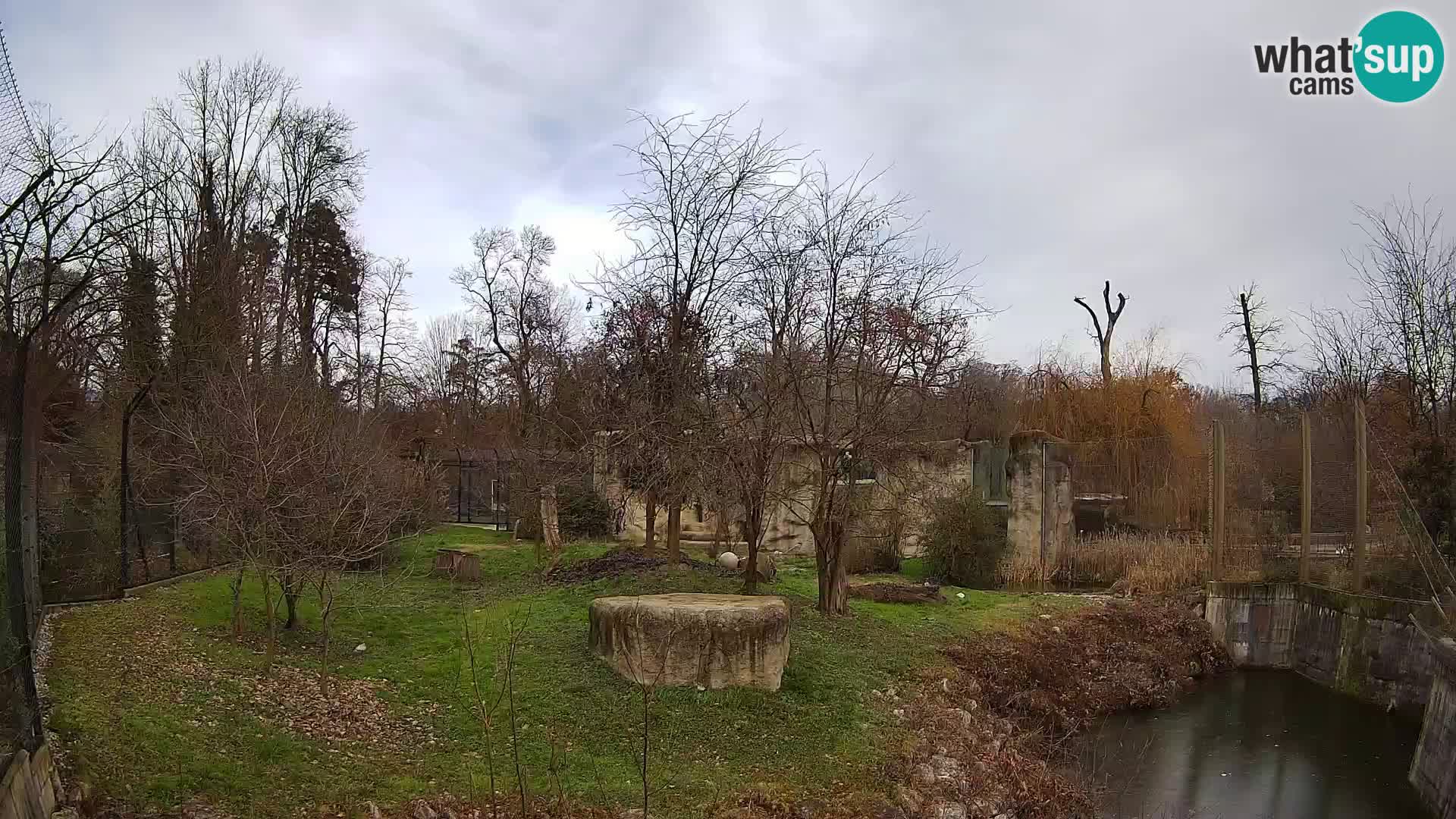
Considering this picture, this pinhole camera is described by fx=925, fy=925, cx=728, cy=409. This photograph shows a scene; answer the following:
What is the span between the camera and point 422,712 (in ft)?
26.6

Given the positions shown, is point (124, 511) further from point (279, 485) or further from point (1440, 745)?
point (1440, 745)

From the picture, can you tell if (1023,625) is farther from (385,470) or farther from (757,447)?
(385,470)

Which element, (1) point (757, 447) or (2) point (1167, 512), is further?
(2) point (1167, 512)

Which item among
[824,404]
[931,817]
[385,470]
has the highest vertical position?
[824,404]

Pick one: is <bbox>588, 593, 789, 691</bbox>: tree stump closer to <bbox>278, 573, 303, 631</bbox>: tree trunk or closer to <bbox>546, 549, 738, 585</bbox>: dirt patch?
<bbox>278, 573, 303, 631</bbox>: tree trunk

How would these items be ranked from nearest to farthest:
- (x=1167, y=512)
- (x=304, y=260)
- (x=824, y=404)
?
1. (x=824, y=404)
2. (x=1167, y=512)
3. (x=304, y=260)

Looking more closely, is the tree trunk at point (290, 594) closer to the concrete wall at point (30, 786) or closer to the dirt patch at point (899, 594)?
the concrete wall at point (30, 786)

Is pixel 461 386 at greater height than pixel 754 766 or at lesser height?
greater

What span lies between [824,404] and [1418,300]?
906cm

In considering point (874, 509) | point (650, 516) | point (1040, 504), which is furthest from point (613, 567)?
point (1040, 504)

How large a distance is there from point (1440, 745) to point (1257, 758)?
2195 mm

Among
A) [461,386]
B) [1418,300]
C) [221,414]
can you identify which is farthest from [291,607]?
[461,386]

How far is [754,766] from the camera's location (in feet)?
24.2

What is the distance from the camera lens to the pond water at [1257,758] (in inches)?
362
